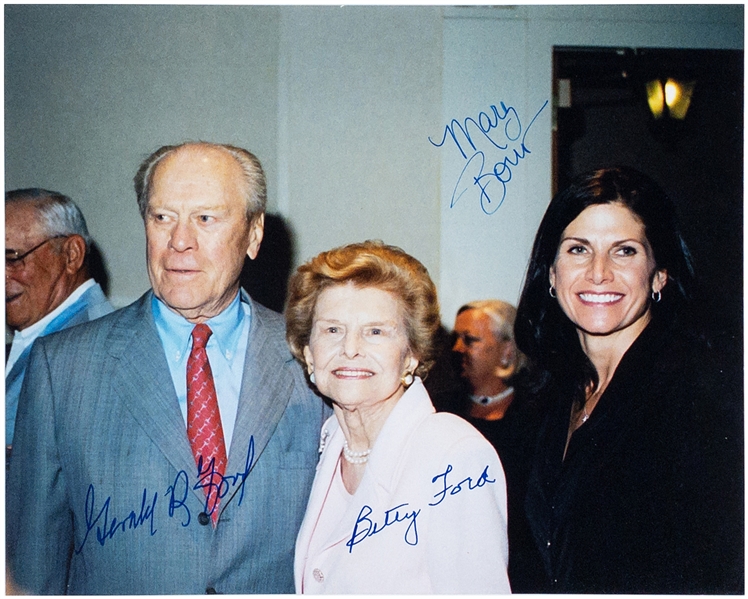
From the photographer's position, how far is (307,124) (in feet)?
5.30

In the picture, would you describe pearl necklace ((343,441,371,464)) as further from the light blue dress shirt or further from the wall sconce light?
the wall sconce light

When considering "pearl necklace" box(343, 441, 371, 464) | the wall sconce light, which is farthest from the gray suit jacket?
the wall sconce light

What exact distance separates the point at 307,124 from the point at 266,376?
657 mm

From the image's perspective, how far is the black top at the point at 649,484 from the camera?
133 cm

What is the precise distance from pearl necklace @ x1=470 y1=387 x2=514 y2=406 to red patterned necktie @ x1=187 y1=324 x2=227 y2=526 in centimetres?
65

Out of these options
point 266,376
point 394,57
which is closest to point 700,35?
point 394,57

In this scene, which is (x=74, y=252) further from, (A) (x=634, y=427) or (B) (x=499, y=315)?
(A) (x=634, y=427)

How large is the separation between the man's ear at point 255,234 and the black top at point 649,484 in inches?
33.4

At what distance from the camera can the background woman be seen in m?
1.33

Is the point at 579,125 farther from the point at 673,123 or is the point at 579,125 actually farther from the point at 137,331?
the point at 137,331
